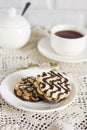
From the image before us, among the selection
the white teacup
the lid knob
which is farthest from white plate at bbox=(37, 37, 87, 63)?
the lid knob

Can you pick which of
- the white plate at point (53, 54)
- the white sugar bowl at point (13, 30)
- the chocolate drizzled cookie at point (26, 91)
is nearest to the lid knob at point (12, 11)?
the white sugar bowl at point (13, 30)

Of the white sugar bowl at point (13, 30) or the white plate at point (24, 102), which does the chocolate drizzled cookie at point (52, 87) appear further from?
the white sugar bowl at point (13, 30)

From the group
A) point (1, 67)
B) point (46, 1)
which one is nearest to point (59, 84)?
point (1, 67)

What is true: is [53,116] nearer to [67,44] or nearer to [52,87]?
[52,87]

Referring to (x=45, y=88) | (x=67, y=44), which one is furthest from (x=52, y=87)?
(x=67, y=44)

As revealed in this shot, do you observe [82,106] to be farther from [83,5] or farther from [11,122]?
[83,5]

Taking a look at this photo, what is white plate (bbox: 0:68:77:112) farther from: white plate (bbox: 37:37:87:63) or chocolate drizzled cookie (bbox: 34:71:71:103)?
white plate (bbox: 37:37:87:63)
